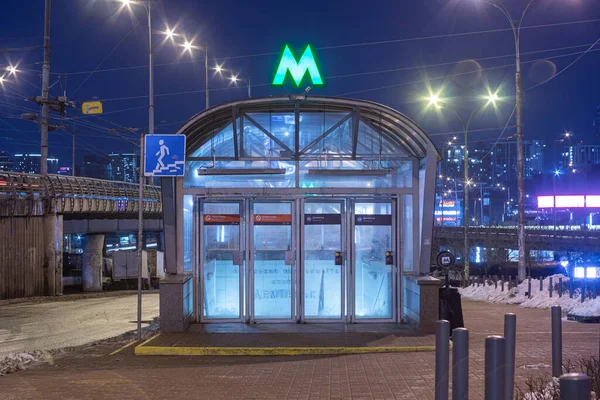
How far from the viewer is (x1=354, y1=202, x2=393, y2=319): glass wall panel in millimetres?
14227

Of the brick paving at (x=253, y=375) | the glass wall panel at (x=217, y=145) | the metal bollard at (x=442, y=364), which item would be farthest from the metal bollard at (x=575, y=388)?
the glass wall panel at (x=217, y=145)

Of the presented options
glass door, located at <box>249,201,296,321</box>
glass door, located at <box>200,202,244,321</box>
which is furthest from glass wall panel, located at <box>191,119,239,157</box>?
glass door, located at <box>249,201,296,321</box>

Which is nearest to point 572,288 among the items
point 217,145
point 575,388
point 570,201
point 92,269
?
point 217,145

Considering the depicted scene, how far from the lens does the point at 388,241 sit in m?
14.3

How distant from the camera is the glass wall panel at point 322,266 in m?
14.2

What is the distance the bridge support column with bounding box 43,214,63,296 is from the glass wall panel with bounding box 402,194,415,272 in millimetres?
26453

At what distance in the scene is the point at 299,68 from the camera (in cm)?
1413

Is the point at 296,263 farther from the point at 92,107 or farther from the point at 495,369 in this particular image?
the point at 92,107

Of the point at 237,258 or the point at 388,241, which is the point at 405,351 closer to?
the point at 388,241

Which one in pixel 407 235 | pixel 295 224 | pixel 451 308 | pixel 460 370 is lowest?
pixel 451 308

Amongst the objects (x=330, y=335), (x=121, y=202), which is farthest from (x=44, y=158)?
(x=330, y=335)

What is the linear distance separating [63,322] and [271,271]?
10610 mm

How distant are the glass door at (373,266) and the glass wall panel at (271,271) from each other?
4.49 ft

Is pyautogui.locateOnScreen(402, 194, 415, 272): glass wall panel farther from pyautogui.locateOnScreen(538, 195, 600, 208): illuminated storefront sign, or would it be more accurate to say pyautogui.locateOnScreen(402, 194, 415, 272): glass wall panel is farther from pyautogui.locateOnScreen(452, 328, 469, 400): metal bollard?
pyautogui.locateOnScreen(538, 195, 600, 208): illuminated storefront sign
